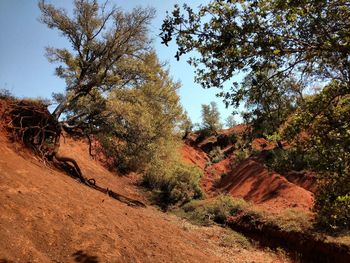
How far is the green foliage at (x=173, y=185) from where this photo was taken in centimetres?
2347

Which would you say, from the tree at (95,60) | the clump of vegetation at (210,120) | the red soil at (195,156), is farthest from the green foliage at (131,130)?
the clump of vegetation at (210,120)

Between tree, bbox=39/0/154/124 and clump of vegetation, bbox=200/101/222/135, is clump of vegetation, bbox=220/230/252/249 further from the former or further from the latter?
clump of vegetation, bbox=200/101/222/135

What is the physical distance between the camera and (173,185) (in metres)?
24.9

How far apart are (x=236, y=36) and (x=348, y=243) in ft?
31.6

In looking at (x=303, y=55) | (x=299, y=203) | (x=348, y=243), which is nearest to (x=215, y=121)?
(x=299, y=203)

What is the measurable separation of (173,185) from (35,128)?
1112 centimetres

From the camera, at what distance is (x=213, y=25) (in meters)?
8.47

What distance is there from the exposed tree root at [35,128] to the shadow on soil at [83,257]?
7352 mm

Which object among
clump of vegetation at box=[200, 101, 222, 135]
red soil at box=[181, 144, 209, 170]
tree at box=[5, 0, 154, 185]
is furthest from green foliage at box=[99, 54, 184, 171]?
clump of vegetation at box=[200, 101, 222, 135]

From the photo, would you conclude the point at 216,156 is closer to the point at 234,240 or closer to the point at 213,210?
the point at 213,210

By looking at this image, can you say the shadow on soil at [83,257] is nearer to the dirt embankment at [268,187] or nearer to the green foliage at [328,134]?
the green foliage at [328,134]

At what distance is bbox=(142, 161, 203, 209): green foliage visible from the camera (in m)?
23.5

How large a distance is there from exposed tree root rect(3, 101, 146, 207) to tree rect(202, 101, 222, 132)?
49319 mm

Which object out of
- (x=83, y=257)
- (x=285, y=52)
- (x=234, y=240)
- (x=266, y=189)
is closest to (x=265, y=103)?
(x=285, y=52)
